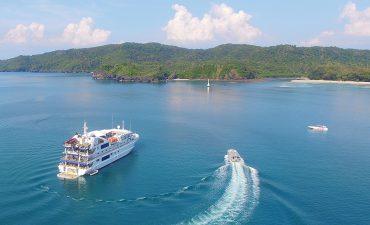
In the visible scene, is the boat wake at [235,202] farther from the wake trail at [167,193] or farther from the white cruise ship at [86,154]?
the white cruise ship at [86,154]

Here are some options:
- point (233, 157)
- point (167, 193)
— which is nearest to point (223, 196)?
point (167, 193)

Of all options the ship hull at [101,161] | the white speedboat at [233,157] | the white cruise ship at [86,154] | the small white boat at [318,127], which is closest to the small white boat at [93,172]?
the white cruise ship at [86,154]

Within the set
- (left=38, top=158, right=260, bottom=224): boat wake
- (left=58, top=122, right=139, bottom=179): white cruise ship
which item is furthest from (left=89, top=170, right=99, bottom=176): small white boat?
(left=38, top=158, right=260, bottom=224): boat wake

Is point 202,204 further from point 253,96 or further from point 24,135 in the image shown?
point 253,96

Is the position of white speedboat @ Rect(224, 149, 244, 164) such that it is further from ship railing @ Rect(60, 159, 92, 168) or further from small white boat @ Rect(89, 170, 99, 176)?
ship railing @ Rect(60, 159, 92, 168)

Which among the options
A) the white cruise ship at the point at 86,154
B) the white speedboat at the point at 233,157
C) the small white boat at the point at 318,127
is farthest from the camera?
the small white boat at the point at 318,127
